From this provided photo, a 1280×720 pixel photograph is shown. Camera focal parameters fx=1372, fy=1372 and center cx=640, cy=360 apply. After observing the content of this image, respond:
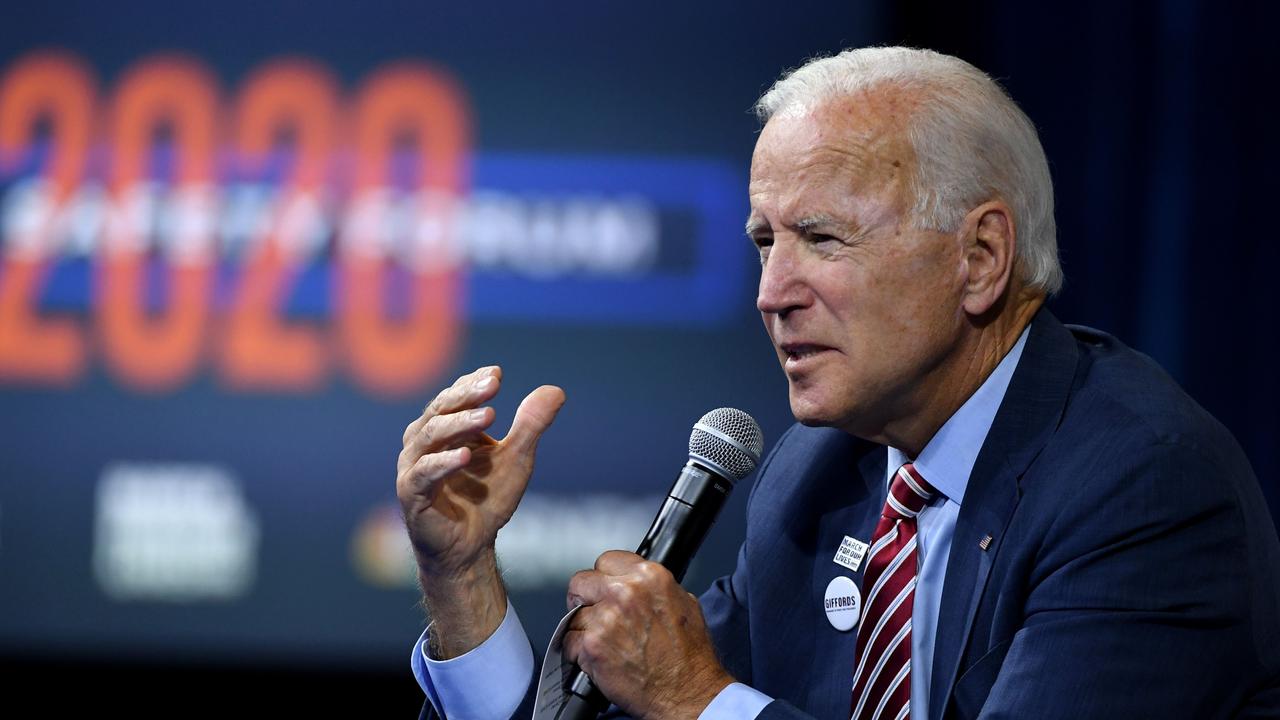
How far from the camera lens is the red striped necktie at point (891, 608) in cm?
164

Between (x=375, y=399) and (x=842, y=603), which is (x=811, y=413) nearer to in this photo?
(x=842, y=603)

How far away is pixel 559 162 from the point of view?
3477mm

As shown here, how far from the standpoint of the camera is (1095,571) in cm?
144

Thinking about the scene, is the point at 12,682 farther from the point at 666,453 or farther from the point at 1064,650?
the point at 1064,650

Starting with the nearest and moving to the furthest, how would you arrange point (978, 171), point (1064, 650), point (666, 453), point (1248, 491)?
point (1064, 650)
point (1248, 491)
point (978, 171)
point (666, 453)

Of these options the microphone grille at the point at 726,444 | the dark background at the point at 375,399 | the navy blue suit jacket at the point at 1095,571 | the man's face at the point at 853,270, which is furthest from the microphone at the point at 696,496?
the dark background at the point at 375,399

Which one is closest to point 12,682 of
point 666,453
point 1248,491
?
point 666,453

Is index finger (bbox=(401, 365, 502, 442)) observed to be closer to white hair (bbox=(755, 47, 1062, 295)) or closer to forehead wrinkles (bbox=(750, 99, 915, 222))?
forehead wrinkles (bbox=(750, 99, 915, 222))

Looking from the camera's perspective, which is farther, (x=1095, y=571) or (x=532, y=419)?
(x=532, y=419)

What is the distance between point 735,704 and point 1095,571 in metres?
0.41

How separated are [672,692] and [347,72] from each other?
7.81 ft

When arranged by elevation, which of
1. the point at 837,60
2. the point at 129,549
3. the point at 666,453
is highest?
the point at 837,60

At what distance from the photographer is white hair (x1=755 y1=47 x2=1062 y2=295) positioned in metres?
1.64

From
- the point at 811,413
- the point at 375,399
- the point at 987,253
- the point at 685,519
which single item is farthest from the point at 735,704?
the point at 375,399
